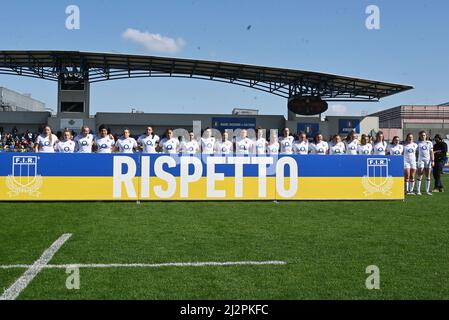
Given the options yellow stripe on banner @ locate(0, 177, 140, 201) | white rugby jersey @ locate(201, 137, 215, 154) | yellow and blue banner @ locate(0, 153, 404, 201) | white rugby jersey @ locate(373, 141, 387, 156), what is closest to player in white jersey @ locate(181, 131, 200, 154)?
white rugby jersey @ locate(201, 137, 215, 154)

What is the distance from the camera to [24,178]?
37.7 feet

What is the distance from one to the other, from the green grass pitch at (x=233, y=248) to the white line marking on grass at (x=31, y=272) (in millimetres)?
78

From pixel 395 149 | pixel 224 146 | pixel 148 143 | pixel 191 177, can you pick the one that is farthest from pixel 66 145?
pixel 395 149

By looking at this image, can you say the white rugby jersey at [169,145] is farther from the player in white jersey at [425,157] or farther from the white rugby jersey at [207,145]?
the player in white jersey at [425,157]

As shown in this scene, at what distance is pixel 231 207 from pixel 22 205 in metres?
4.84

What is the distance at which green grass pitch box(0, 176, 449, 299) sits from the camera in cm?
475

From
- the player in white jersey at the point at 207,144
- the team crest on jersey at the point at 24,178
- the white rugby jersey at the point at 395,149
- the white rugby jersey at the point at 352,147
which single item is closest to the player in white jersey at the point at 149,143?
the player in white jersey at the point at 207,144

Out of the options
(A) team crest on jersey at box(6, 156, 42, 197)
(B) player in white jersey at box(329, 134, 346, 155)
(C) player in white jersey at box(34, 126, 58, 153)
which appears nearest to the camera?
(A) team crest on jersey at box(6, 156, 42, 197)

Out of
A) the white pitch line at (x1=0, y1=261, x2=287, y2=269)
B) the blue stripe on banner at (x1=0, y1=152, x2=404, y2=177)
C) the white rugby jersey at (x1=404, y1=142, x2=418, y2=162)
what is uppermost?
the white rugby jersey at (x1=404, y1=142, x2=418, y2=162)

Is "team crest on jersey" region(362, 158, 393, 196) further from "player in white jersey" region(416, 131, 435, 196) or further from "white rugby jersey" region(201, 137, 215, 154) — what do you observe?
"white rugby jersey" region(201, 137, 215, 154)

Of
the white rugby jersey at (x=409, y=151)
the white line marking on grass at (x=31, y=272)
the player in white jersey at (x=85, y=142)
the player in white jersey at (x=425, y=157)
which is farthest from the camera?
the player in white jersey at (x=425, y=157)

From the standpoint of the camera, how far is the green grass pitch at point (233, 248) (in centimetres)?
475
